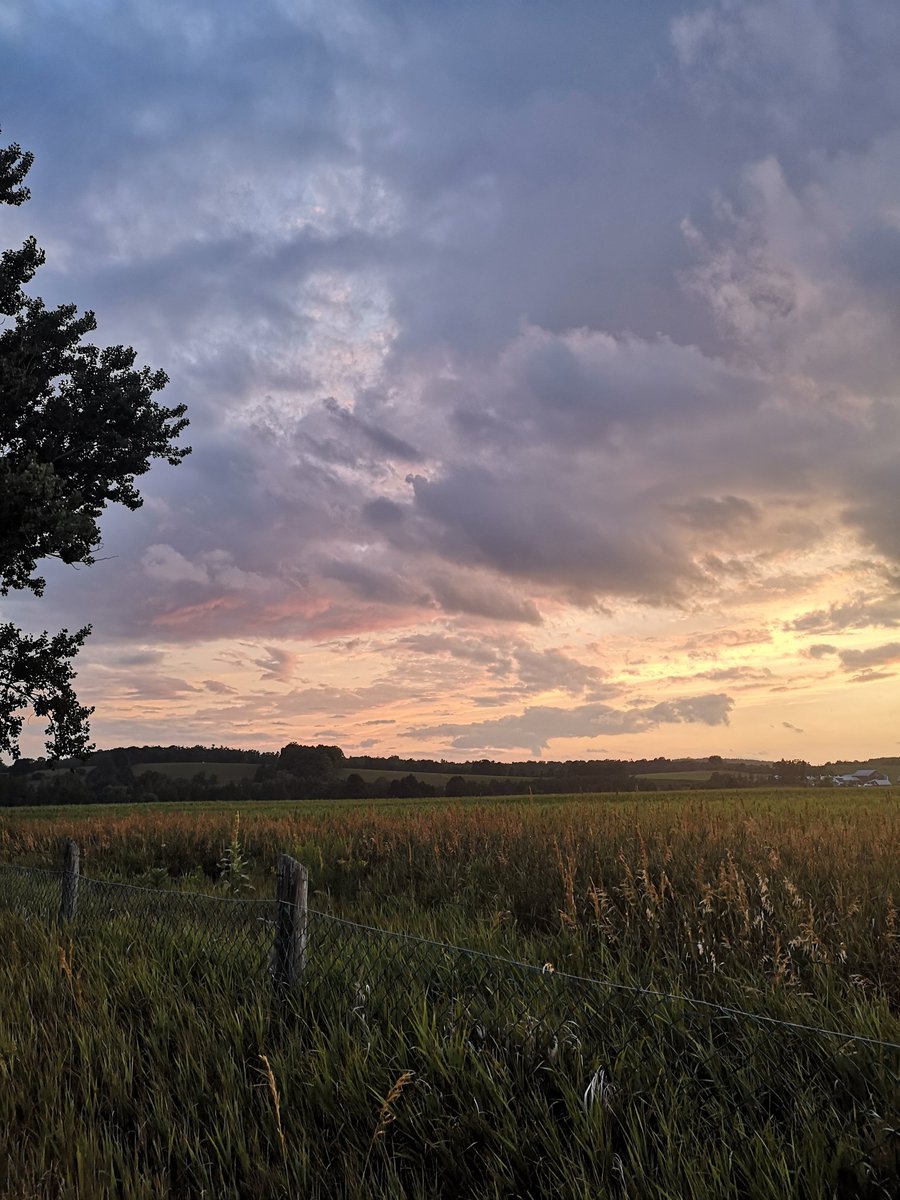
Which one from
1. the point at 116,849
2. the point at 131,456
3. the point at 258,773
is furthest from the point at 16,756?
the point at 258,773

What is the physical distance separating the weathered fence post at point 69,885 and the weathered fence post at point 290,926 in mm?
4778

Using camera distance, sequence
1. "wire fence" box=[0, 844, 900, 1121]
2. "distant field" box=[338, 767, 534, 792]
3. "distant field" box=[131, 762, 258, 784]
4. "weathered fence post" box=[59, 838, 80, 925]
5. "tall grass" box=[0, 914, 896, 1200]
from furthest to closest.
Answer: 1. "distant field" box=[131, 762, 258, 784]
2. "distant field" box=[338, 767, 534, 792]
3. "weathered fence post" box=[59, 838, 80, 925]
4. "wire fence" box=[0, 844, 900, 1121]
5. "tall grass" box=[0, 914, 896, 1200]

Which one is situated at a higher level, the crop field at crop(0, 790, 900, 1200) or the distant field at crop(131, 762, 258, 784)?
the crop field at crop(0, 790, 900, 1200)

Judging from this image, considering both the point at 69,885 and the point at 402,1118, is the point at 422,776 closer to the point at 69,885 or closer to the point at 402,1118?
the point at 69,885

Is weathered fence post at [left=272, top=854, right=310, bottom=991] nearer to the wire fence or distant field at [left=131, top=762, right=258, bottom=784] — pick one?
the wire fence

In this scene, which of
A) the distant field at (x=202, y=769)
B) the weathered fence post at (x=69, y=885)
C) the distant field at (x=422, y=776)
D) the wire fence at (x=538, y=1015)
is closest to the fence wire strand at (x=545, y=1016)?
the wire fence at (x=538, y=1015)

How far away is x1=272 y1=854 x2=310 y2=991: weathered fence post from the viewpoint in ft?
17.9

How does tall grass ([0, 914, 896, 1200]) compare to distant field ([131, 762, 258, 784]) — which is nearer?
tall grass ([0, 914, 896, 1200])

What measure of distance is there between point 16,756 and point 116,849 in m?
5.10

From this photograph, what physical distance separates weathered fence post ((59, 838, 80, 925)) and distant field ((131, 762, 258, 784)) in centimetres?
7458

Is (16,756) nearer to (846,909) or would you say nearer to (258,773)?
(846,909)

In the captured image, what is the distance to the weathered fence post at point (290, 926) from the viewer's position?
5.46 meters

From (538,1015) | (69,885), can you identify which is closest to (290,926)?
(538,1015)

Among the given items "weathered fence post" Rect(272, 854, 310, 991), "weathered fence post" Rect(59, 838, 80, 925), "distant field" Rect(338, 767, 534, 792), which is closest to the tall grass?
"weathered fence post" Rect(272, 854, 310, 991)
